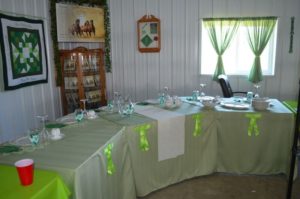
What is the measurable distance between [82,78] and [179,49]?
1781 millimetres

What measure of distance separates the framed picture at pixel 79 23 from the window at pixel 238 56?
1859mm

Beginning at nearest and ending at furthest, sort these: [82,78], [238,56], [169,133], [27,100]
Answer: [169,133] < [27,100] < [82,78] < [238,56]

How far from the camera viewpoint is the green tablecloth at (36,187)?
49.8 inches

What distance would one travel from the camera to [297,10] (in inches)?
166

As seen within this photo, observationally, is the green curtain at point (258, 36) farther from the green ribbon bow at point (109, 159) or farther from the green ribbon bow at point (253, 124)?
the green ribbon bow at point (109, 159)

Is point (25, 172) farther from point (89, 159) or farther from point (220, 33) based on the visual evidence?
point (220, 33)

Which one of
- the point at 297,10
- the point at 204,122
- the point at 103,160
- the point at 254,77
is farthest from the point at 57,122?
the point at 297,10

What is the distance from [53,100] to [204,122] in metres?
2.66

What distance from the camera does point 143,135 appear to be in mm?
2404

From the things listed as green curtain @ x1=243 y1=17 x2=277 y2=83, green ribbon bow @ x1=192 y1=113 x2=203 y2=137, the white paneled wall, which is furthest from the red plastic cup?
green curtain @ x1=243 y1=17 x2=277 y2=83

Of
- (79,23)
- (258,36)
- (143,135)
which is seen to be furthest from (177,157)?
(79,23)

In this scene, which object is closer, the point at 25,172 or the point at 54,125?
the point at 25,172

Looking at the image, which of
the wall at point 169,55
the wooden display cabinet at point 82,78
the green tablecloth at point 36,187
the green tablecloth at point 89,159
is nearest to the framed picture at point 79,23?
the wall at point 169,55

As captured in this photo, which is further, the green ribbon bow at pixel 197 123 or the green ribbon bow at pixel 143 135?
the green ribbon bow at pixel 197 123
